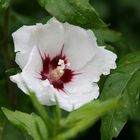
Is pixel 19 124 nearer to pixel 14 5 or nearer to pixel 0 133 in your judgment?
pixel 0 133

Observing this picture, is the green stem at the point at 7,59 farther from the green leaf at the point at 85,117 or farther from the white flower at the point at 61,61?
the green leaf at the point at 85,117

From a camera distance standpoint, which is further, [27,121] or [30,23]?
[30,23]

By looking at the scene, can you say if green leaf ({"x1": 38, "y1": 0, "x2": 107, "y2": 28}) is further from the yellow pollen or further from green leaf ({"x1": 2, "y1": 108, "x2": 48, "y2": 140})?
green leaf ({"x1": 2, "y1": 108, "x2": 48, "y2": 140})

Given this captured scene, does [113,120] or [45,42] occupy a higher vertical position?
[45,42]

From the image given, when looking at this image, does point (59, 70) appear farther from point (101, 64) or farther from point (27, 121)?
point (27, 121)

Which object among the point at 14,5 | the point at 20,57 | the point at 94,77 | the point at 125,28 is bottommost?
the point at 125,28

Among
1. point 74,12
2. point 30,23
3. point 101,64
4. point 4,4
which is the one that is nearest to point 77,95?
point 101,64

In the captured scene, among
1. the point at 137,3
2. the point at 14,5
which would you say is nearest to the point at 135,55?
the point at 14,5

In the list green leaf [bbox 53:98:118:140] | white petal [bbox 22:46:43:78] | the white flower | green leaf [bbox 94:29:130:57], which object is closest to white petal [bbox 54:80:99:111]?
the white flower

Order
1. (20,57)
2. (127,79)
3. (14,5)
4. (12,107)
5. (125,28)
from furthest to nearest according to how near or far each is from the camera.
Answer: (125,28) < (14,5) < (12,107) < (127,79) < (20,57)
